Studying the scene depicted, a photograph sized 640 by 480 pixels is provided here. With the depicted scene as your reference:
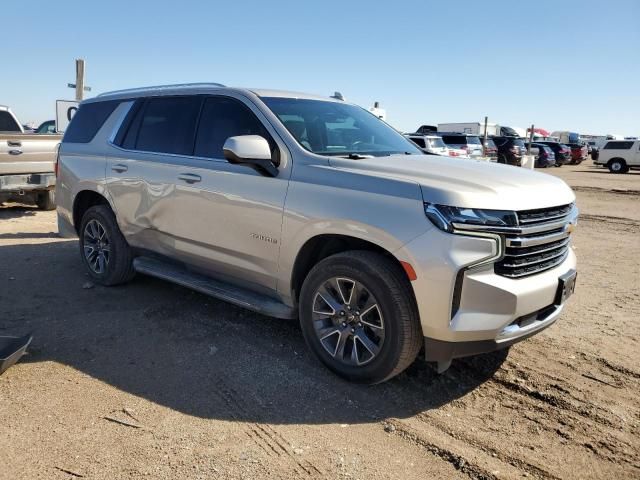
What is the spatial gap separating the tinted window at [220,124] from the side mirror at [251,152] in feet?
1.17

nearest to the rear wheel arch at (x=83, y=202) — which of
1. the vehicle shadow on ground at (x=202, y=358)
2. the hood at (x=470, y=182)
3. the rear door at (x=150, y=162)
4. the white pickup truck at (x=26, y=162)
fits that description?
the rear door at (x=150, y=162)

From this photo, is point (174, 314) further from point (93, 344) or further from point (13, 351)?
point (13, 351)

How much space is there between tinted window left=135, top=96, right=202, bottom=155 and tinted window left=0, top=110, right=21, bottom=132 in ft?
22.6

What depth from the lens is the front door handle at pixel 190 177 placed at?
433cm

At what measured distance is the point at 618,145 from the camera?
30.6 m

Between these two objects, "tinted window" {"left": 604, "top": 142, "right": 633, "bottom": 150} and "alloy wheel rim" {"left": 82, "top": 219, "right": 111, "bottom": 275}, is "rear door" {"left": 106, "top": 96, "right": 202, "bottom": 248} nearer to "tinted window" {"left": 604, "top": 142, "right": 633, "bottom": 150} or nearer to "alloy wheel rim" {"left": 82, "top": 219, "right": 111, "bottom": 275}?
"alloy wheel rim" {"left": 82, "top": 219, "right": 111, "bottom": 275}

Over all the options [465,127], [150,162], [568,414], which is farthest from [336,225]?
[465,127]

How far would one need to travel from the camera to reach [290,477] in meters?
2.64

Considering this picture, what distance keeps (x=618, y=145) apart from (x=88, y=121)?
31.8m

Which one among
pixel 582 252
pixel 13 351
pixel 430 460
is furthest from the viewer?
A: pixel 582 252

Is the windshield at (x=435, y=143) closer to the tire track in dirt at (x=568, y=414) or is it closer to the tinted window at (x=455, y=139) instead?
the tinted window at (x=455, y=139)

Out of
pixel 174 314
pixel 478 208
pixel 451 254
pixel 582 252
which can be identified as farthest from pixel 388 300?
pixel 582 252

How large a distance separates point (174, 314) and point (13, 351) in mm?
1369

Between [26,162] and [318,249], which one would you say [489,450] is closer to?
[318,249]
